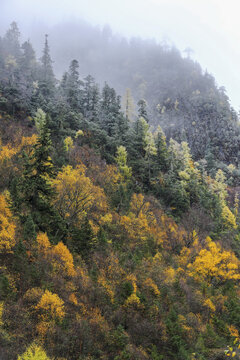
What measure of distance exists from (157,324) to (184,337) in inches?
135

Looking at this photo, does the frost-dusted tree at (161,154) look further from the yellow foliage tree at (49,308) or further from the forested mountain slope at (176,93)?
the yellow foliage tree at (49,308)

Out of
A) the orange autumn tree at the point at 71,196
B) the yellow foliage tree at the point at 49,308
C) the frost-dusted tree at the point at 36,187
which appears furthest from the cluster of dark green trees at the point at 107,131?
the yellow foliage tree at the point at 49,308

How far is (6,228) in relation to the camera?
24656 millimetres

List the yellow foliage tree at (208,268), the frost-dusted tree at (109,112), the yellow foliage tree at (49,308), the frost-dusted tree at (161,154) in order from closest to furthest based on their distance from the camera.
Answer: the yellow foliage tree at (49,308)
the yellow foliage tree at (208,268)
the frost-dusted tree at (161,154)
the frost-dusted tree at (109,112)

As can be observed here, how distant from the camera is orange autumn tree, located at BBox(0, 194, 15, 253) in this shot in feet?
76.2

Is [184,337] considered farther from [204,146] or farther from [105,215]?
[204,146]

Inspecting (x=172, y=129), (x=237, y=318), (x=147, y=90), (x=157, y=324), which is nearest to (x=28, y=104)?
(x=157, y=324)

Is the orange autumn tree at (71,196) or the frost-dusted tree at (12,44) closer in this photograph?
the orange autumn tree at (71,196)

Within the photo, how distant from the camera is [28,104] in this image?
56938 millimetres

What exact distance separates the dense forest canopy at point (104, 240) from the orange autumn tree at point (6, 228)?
0.14 metres

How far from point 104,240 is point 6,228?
12655 mm

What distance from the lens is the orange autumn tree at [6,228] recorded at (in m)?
23.2

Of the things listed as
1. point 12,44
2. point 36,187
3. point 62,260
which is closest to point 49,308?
point 62,260

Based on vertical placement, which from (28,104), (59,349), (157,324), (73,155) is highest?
(28,104)
